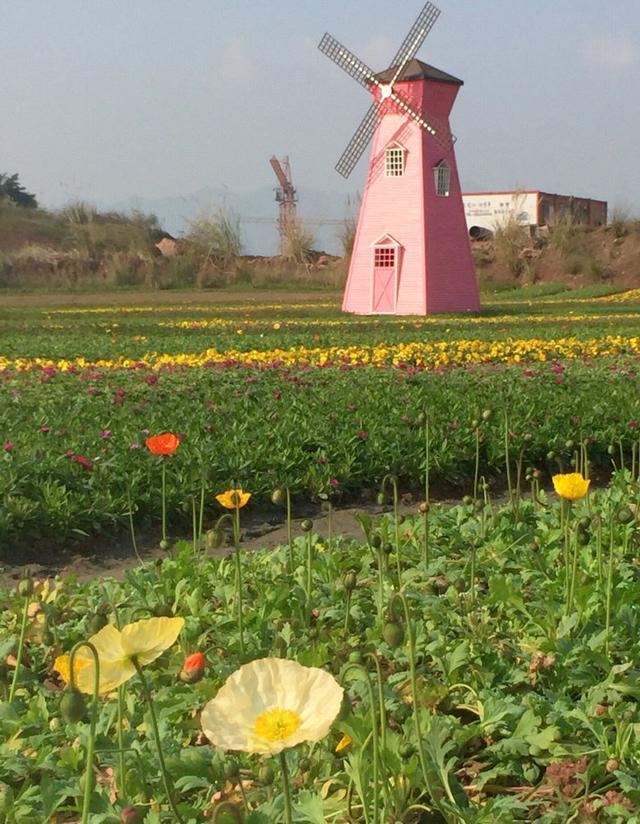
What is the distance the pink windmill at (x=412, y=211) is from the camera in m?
24.4

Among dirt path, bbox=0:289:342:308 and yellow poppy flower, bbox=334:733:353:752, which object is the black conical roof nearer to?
dirt path, bbox=0:289:342:308

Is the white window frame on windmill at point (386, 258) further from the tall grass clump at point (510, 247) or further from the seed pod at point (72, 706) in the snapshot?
the seed pod at point (72, 706)

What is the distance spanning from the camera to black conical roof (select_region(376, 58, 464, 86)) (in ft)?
82.6

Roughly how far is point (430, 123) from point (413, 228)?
2661 mm

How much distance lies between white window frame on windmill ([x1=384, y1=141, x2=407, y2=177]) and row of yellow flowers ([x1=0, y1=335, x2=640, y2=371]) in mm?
11540

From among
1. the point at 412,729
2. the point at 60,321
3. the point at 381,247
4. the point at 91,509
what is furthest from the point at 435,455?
the point at 381,247

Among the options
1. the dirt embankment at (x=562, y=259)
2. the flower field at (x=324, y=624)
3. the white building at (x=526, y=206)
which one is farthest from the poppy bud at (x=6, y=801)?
the white building at (x=526, y=206)

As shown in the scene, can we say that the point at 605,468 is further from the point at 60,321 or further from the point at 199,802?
the point at 60,321

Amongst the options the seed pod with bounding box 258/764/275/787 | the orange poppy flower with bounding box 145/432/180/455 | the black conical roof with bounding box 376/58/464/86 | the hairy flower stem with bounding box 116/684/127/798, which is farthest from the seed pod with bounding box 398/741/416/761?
the black conical roof with bounding box 376/58/464/86

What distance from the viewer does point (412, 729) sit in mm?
2402

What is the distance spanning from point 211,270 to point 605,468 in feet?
128

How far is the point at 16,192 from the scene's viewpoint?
68.2 metres

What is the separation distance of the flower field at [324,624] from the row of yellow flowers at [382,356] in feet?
10.8

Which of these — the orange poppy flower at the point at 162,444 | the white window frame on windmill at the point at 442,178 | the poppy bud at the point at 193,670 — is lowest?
the poppy bud at the point at 193,670
